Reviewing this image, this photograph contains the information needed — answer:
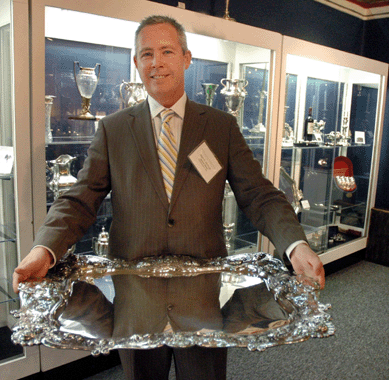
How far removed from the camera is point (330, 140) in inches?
150

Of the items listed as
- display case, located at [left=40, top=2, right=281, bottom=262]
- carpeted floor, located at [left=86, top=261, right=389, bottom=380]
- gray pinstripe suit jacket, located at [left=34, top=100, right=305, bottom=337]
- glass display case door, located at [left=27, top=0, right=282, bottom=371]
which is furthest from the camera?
carpeted floor, located at [left=86, top=261, right=389, bottom=380]

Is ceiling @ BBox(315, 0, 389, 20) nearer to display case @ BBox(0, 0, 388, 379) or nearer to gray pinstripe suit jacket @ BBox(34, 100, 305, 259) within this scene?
display case @ BBox(0, 0, 388, 379)

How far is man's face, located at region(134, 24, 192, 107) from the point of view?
1502mm

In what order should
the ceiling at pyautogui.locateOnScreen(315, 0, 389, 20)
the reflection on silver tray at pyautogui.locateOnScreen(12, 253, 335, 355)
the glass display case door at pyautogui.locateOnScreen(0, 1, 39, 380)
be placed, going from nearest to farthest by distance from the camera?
1. the reflection on silver tray at pyautogui.locateOnScreen(12, 253, 335, 355)
2. the glass display case door at pyautogui.locateOnScreen(0, 1, 39, 380)
3. the ceiling at pyautogui.locateOnScreen(315, 0, 389, 20)

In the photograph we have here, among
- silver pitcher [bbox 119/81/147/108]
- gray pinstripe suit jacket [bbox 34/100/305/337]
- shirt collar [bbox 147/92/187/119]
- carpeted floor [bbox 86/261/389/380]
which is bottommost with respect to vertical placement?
carpeted floor [bbox 86/261/389/380]

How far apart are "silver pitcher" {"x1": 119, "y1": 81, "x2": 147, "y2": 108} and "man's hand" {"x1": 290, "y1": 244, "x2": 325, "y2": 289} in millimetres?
1414

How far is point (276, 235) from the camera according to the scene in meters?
1.46

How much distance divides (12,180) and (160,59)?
0.95 m

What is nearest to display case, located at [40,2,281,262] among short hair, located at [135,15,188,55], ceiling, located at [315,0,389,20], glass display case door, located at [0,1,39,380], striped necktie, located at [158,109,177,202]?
glass display case door, located at [0,1,39,380]

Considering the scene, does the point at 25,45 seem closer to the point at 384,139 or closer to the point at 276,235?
the point at 276,235

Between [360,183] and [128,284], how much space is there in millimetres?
3455

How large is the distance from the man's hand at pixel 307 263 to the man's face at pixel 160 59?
76 cm

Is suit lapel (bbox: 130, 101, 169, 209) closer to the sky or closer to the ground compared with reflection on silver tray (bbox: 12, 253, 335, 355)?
closer to the sky

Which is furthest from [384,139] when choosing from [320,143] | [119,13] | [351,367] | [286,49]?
[119,13]
